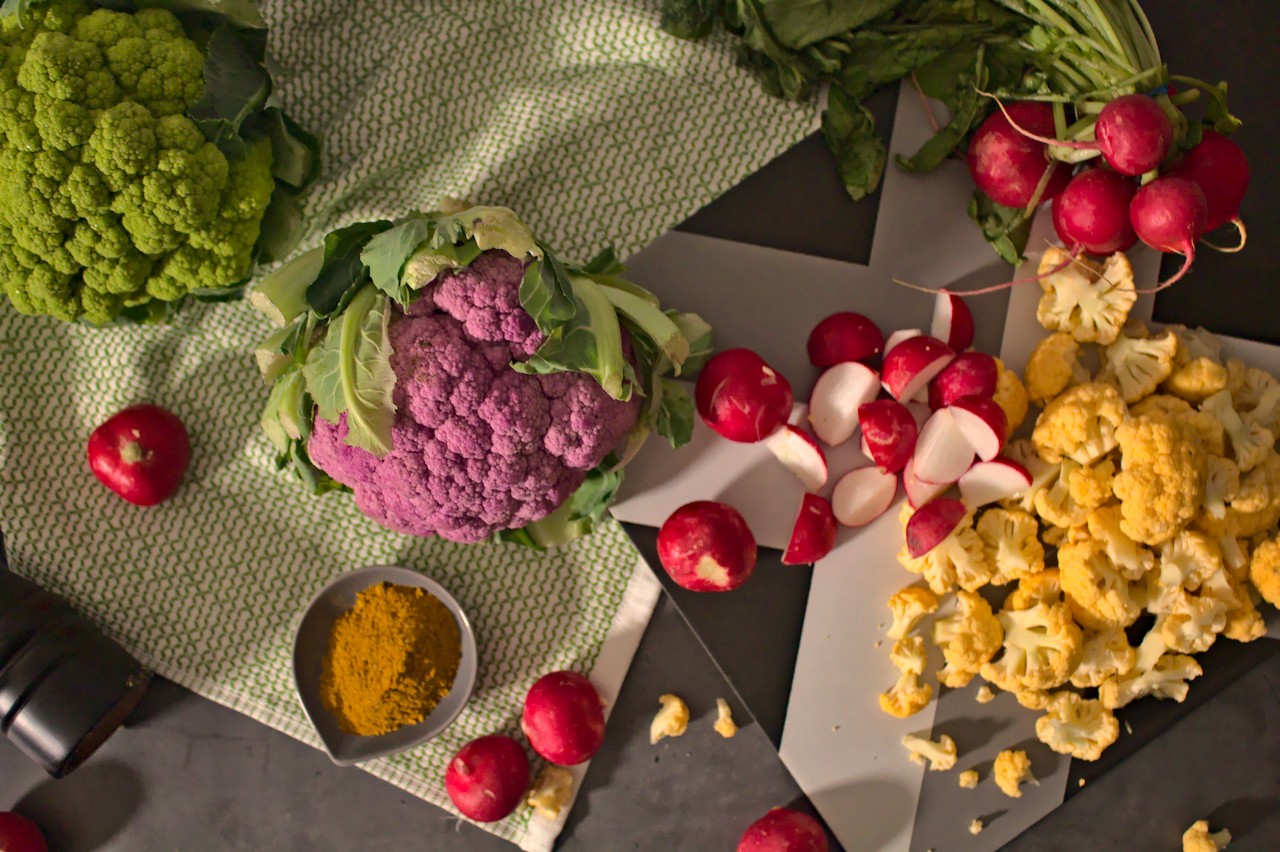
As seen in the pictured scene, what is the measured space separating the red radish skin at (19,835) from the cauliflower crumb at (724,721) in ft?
2.72

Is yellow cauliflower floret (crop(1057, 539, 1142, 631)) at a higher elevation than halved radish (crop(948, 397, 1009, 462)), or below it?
below

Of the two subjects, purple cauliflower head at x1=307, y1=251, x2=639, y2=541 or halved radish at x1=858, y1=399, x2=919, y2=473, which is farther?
halved radish at x1=858, y1=399, x2=919, y2=473

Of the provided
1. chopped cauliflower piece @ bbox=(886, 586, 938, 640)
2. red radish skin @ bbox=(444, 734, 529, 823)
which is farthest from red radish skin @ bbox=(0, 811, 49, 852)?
chopped cauliflower piece @ bbox=(886, 586, 938, 640)

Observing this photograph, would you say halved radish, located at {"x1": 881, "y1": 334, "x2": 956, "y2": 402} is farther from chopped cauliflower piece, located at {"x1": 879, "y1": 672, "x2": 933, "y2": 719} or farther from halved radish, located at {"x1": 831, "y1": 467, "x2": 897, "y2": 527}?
chopped cauliflower piece, located at {"x1": 879, "y1": 672, "x2": 933, "y2": 719}

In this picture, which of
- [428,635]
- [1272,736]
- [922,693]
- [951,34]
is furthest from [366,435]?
[1272,736]

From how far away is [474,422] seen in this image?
87 cm

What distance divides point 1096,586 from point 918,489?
0.22 metres

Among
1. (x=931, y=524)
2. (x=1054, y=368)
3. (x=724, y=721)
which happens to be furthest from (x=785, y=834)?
(x=1054, y=368)

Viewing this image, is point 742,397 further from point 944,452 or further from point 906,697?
point 906,697

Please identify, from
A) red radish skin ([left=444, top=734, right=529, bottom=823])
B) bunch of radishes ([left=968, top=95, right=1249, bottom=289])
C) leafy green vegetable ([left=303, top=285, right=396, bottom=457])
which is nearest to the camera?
leafy green vegetable ([left=303, top=285, right=396, bottom=457])

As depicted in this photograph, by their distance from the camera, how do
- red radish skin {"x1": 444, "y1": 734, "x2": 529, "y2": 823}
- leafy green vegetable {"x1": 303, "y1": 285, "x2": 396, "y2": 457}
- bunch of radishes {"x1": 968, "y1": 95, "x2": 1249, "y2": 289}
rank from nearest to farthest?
leafy green vegetable {"x1": 303, "y1": 285, "x2": 396, "y2": 457} < bunch of radishes {"x1": 968, "y1": 95, "x2": 1249, "y2": 289} < red radish skin {"x1": 444, "y1": 734, "x2": 529, "y2": 823}

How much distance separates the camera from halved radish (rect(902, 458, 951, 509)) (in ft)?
3.40

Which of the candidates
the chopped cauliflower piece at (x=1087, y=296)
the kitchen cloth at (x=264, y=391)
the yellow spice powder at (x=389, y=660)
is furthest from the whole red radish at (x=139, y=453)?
the chopped cauliflower piece at (x=1087, y=296)

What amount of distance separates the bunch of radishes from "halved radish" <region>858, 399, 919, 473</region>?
0.28m
